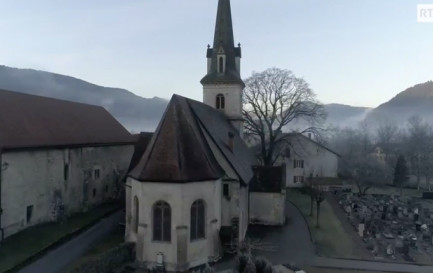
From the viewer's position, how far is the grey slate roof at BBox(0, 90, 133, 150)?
83.8ft

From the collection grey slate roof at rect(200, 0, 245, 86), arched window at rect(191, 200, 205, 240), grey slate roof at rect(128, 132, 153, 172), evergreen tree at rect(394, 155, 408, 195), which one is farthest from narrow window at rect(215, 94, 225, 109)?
evergreen tree at rect(394, 155, 408, 195)

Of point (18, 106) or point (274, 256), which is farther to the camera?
point (18, 106)

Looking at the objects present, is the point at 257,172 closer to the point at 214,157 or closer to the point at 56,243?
the point at 214,157

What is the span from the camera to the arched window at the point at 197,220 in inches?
826

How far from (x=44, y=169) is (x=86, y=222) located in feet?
16.6

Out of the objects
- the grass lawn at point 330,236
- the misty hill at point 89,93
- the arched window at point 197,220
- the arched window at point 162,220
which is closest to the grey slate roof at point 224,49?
the grass lawn at point 330,236

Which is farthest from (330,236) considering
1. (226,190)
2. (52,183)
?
(52,183)

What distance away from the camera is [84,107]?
39.6 m

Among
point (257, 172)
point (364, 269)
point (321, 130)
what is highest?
point (321, 130)

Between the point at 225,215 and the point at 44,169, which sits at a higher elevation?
the point at 44,169

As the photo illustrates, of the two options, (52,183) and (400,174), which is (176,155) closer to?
(52,183)

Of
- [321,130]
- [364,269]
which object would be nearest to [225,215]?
[364,269]

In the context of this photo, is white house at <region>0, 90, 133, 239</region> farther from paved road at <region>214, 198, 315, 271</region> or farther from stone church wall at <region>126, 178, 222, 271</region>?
paved road at <region>214, 198, 315, 271</region>

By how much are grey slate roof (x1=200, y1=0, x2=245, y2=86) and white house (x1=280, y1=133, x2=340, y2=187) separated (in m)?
19.0
